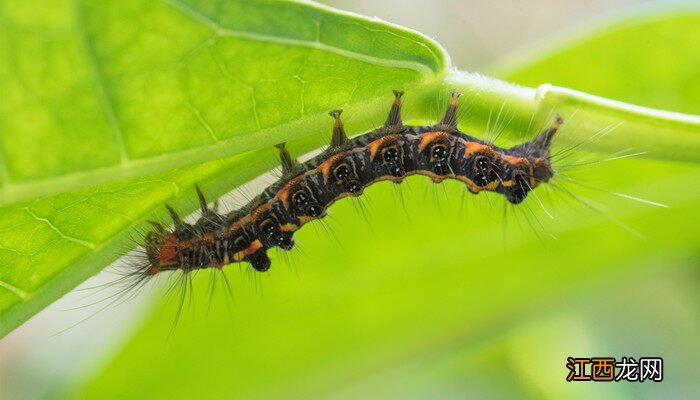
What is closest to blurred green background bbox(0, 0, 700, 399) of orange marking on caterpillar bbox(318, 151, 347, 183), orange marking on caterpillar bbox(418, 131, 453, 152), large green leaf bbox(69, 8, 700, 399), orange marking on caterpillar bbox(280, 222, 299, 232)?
large green leaf bbox(69, 8, 700, 399)

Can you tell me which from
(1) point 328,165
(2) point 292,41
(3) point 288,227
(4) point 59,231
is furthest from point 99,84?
(3) point 288,227

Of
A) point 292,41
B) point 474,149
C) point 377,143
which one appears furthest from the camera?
point 474,149

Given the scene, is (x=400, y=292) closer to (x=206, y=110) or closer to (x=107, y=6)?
(x=206, y=110)

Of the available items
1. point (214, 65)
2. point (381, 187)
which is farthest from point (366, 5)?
point (214, 65)

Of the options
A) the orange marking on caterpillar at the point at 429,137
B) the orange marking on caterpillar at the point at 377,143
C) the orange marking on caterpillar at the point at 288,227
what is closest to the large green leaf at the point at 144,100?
the orange marking on caterpillar at the point at 377,143

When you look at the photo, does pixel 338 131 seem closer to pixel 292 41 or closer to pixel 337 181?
pixel 292 41

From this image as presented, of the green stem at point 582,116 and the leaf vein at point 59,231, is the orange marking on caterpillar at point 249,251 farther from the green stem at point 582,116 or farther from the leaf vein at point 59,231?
the green stem at point 582,116

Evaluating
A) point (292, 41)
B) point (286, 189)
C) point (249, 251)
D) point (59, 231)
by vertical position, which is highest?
point (286, 189)
